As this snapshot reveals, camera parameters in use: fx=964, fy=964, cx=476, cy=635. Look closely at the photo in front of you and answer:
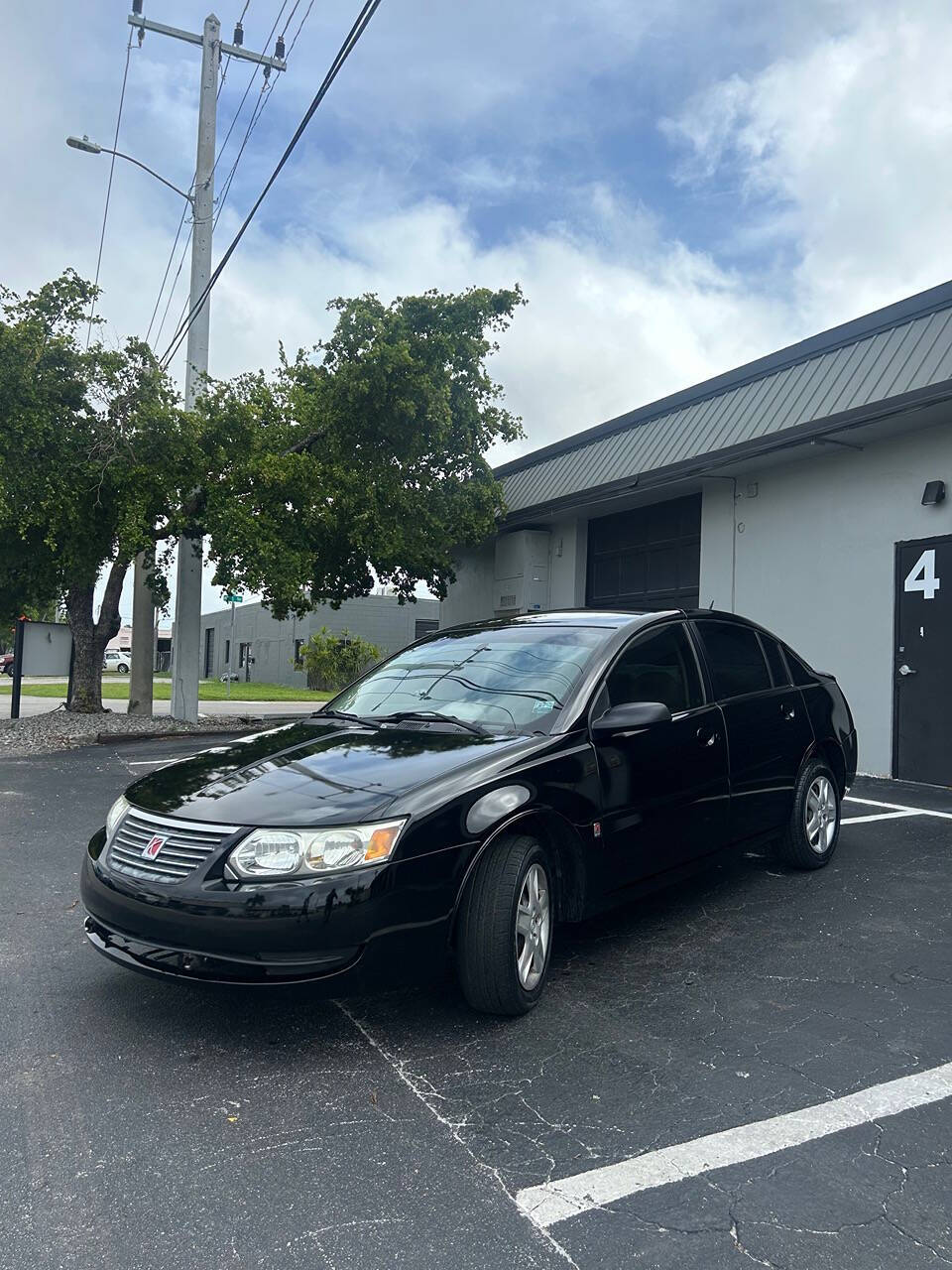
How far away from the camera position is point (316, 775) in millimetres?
3748

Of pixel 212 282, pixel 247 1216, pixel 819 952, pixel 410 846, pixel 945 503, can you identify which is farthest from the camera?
pixel 212 282

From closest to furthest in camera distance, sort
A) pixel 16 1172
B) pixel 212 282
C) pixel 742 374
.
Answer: pixel 16 1172, pixel 742 374, pixel 212 282

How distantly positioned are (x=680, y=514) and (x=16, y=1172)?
12.5 metres

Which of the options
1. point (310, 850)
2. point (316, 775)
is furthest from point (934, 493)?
point (310, 850)

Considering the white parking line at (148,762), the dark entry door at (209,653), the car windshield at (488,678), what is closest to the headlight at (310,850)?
the car windshield at (488,678)

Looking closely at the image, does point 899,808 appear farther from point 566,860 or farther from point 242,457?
point 242,457

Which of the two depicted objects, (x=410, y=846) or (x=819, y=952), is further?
(x=819, y=952)

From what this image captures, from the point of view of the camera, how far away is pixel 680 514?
1392 centimetres

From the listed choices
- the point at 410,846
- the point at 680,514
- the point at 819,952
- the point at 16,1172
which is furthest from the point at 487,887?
the point at 680,514

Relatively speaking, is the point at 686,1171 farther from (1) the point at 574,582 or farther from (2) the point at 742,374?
(1) the point at 574,582

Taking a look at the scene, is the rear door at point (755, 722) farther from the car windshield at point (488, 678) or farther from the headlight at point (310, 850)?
the headlight at point (310, 850)

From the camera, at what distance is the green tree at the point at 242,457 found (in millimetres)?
13430

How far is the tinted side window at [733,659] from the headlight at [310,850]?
8.22 feet

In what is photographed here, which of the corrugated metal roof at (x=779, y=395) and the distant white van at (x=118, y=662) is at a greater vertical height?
the corrugated metal roof at (x=779, y=395)
